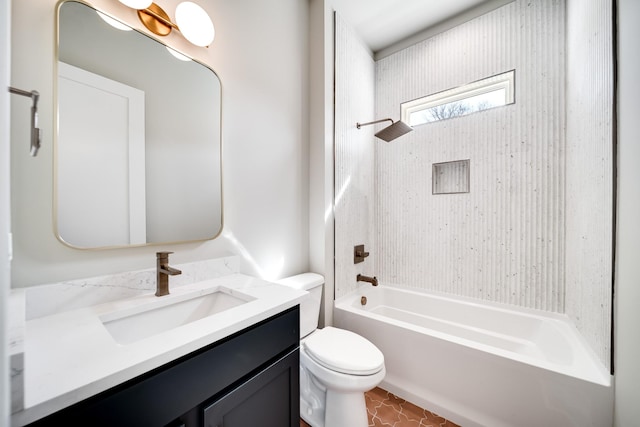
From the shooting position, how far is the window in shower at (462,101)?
6.23ft

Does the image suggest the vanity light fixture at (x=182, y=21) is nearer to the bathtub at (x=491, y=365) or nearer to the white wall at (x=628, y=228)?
the white wall at (x=628, y=228)

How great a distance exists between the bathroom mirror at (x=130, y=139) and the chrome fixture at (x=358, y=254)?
4.09 ft

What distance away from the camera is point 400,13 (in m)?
2.00

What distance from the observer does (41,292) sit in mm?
774

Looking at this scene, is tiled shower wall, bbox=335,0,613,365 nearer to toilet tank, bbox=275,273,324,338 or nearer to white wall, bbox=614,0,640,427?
white wall, bbox=614,0,640,427

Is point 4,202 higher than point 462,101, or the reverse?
point 462,101

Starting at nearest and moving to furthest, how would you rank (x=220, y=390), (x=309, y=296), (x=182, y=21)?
(x=220, y=390) → (x=182, y=21) → (x=309, y=296)

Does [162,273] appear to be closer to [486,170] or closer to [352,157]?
[352,157]

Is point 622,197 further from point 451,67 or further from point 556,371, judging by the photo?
point 451,67

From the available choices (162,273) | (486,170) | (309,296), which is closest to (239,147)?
(162,273)

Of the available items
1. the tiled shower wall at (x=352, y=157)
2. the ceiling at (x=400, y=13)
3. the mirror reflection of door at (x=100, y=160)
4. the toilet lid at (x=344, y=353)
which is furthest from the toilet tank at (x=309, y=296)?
the ceiling at (x=400, y=13)

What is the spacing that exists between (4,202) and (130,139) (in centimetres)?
80

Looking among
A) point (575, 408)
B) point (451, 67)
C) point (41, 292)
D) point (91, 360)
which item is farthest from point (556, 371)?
point (451, 67)

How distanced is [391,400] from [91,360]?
1.68 metres
